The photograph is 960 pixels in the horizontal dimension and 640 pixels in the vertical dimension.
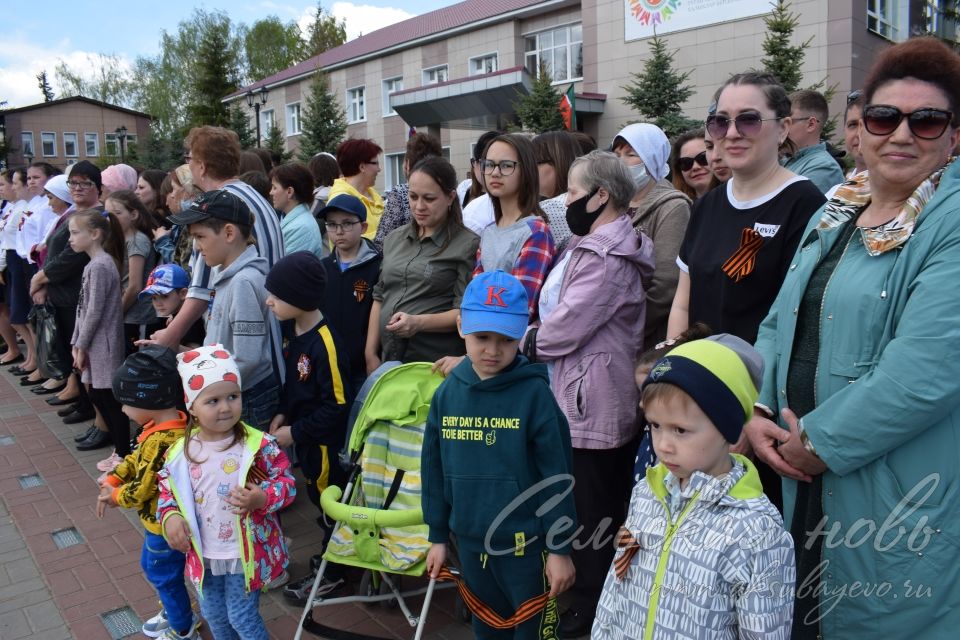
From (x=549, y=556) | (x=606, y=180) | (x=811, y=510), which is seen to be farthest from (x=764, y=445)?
(x=606, y=180)

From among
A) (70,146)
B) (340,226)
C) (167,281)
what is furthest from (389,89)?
(70,146)

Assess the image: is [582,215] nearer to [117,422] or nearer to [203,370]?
[203,370]

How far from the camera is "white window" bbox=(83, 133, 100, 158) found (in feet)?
185

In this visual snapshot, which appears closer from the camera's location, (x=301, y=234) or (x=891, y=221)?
(x=891, y=221)

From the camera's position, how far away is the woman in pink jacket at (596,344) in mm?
3201

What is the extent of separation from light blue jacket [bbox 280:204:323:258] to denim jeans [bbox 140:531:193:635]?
2457 millimetres

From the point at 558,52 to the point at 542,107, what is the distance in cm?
510

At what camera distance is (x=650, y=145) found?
151 inches

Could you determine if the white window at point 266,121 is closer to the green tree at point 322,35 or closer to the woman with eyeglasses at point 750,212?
the green tree at point 322,35

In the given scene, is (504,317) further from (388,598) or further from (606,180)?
(388,598)

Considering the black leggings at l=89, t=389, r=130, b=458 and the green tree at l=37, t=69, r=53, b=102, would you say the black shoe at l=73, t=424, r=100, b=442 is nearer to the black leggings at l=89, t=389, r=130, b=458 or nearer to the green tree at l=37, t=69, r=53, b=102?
A: the black leggings at l=89, t=389, r=130, b=458

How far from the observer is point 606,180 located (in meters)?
3.31

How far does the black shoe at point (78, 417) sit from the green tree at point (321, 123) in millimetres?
24208

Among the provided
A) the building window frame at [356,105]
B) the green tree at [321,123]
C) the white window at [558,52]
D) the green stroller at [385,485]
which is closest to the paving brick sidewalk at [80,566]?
the green stroller at [385,485]
